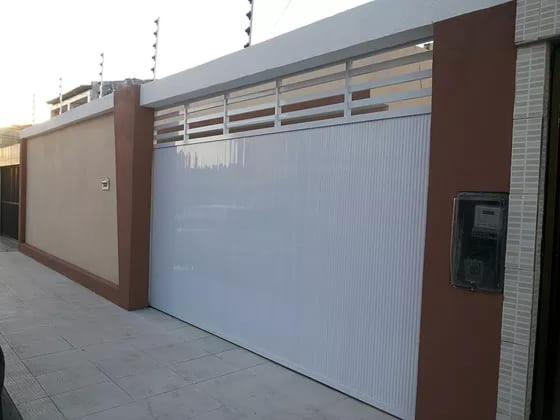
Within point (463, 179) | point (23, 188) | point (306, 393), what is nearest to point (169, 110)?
point (306, 393)

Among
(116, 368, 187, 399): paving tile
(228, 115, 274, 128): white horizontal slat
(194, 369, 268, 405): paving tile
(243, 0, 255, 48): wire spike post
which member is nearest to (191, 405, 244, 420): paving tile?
(194, 369, 268, 405): paving tile

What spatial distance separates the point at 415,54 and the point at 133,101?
163 inches

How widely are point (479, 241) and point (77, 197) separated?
7410mm

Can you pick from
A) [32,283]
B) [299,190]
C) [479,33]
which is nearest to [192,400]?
[299,190]

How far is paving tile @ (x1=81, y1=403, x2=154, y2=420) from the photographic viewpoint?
11.0ft

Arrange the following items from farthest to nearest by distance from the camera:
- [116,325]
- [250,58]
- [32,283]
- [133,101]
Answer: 1. [32,283]
2. [133,101]
3. [116,325]
4. [250,58]

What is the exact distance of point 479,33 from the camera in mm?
2787

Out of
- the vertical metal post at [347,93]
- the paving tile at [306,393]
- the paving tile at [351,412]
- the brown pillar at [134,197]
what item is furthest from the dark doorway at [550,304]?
the brown pillar at [134,197]

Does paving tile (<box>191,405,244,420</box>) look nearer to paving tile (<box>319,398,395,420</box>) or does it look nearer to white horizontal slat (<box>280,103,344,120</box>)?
paving tile (<box>319,398,395,420</box>)

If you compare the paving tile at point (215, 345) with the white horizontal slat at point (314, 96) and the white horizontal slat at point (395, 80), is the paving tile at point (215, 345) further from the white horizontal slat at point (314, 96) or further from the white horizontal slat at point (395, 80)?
the white horizontal slat at point (395, 80)

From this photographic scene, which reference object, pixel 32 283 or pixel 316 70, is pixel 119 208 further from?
pixel 316 70

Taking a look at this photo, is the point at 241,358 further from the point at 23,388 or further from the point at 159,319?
the point at 23,388

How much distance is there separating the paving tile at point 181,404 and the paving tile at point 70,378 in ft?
2.24

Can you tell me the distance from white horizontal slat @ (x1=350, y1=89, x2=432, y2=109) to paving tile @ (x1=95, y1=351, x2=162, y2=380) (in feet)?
9.65
